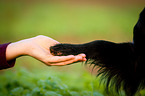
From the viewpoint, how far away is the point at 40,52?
1.72 m

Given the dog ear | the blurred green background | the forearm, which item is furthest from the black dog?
the blurred green background

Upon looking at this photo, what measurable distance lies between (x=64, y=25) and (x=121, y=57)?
609 cm

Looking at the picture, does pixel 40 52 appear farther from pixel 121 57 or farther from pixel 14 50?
pixel 121 57

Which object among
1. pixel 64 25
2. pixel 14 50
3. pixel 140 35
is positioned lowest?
pixel 64 25

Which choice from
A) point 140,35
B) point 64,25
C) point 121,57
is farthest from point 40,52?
point 64,25

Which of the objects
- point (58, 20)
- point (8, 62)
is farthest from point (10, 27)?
point (8, 62)

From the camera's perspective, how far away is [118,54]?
1.66m

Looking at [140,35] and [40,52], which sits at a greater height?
[140,35]

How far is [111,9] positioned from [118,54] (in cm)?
878

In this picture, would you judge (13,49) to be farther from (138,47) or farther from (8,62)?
(138,47)

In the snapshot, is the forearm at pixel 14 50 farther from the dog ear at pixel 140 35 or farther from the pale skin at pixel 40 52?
the dog ear at pixel 140 35

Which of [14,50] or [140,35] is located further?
[14,50]

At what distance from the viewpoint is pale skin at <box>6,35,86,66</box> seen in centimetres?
165

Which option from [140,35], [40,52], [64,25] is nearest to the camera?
[140,35]
